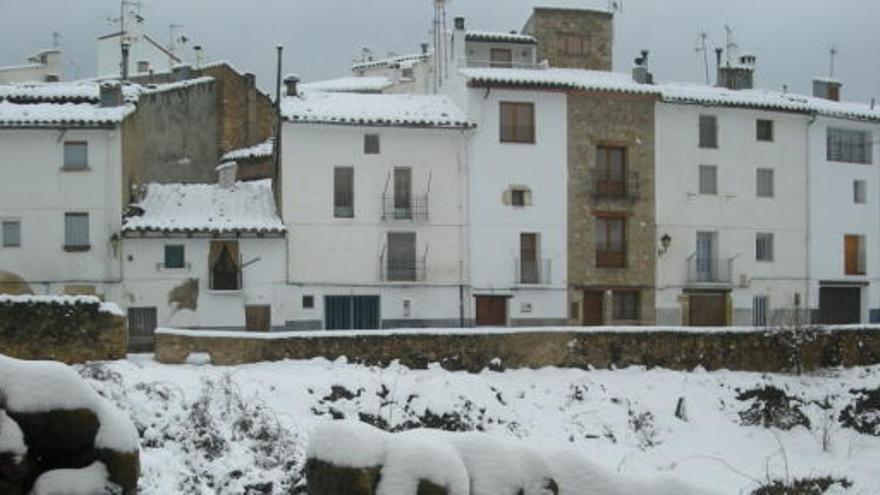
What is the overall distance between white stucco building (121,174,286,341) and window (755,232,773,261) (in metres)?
17.5

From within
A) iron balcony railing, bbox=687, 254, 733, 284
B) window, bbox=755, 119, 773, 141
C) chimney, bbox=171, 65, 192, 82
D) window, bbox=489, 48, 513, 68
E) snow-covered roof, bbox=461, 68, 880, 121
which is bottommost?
iron balcony railing, bbox=687, 254, 733, 284

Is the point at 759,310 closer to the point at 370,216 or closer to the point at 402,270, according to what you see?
the point at 402,270

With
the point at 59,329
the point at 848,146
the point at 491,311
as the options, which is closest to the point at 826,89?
the point at 848,146

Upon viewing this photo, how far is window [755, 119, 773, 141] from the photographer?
39812 millimetres

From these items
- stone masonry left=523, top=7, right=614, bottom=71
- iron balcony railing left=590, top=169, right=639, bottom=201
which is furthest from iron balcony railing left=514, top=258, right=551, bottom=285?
stone masonry left=523, top=7, right=614, bottom=71

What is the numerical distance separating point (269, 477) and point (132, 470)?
1165 centimetres

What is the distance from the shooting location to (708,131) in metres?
39.1

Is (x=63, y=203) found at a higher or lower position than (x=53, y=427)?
higher

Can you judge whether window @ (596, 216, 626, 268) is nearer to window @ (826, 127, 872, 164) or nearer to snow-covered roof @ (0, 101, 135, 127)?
window @ (826, 127, 872, 164)

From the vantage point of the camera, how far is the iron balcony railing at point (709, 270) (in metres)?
38.2

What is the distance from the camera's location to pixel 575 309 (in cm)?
3684

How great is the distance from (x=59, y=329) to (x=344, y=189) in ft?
41.3

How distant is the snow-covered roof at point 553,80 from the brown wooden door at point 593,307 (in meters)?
7.05

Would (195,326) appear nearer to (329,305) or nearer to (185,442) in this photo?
(329,305)
